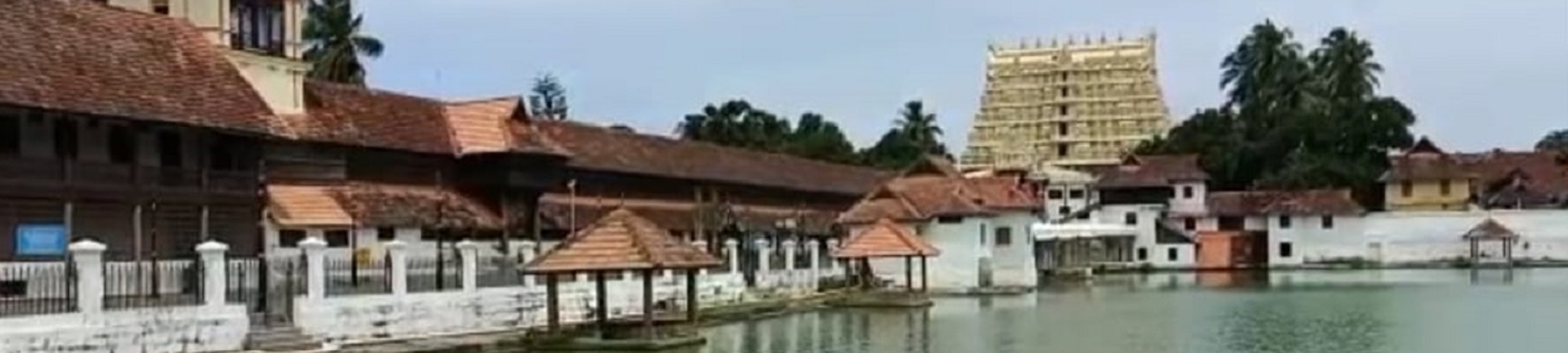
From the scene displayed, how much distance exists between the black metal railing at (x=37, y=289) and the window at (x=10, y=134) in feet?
6.58

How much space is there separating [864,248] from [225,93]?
1873 cm

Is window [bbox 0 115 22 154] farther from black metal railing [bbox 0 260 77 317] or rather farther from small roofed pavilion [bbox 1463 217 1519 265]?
small roofed pavilion [bbox 1463 217 1519 265]

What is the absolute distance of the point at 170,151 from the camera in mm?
25828

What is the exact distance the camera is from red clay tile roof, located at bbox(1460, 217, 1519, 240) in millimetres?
Result: 65938

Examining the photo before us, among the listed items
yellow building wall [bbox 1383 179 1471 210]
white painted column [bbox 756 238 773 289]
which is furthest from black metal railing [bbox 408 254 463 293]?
yellow building wall [bbox 1383 179 1471 210]

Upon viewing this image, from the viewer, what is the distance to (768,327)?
32.4 meters

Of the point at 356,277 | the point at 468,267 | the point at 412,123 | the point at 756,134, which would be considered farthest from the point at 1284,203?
the point at 356,277

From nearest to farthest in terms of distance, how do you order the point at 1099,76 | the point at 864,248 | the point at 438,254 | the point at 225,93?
the point at 225,93 → the point at 438,254 → the point at 864,248 → the point at 1099,76

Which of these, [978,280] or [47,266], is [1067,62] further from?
[47,266]

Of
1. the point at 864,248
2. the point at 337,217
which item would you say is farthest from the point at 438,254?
the point at 864,248

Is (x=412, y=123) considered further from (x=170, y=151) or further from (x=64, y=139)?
(x=64, y=139)

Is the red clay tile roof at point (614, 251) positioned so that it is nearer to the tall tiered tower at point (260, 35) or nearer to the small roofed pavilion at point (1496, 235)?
the tall tiered tower at point (260, 35)

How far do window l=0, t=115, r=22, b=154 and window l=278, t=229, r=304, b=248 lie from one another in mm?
7671

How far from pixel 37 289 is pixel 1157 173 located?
58.6 m
